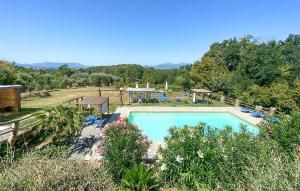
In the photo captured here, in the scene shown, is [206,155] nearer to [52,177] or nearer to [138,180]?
[138,180]

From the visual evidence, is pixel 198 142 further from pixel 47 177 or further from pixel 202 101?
pixel 202 101

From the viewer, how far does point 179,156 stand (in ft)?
21.8

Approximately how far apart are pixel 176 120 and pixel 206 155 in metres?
11.0

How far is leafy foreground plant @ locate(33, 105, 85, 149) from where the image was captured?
348 inches

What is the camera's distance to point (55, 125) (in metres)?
8.76

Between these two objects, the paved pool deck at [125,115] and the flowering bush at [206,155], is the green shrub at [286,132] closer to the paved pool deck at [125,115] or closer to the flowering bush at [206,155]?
the flowering bush at [206,155]

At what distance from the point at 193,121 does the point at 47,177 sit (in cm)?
1450

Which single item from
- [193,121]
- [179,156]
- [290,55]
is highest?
[290,55]

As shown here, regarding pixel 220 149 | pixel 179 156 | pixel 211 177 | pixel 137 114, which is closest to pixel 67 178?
pixel 179 156

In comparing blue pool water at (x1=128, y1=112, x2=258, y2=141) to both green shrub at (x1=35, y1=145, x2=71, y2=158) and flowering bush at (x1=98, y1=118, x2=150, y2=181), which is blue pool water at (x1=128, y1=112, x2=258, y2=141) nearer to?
flowering bush at (x1=98, y1=118, x2=150, y2=181)

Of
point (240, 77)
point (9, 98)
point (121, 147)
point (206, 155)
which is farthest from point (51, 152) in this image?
point (240, 77)

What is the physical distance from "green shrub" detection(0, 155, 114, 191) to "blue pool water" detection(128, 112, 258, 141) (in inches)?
430

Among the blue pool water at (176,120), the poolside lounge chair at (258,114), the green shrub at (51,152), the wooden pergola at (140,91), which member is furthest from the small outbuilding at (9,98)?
the poolside lounge chair at (258,114)

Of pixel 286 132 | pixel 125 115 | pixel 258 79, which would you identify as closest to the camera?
pixel 286 132
